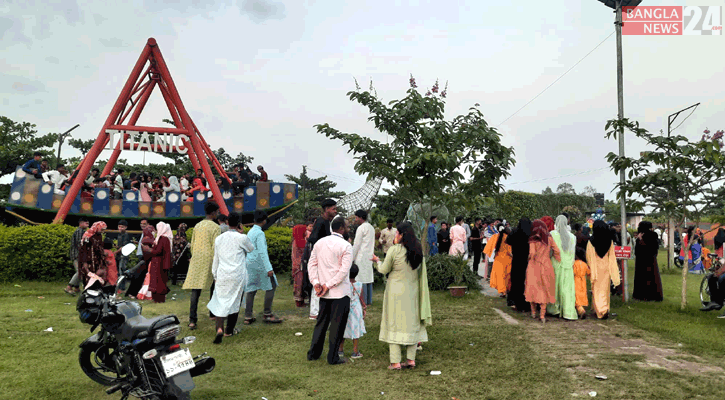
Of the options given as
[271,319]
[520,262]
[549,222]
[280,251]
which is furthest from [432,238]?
[271,319]

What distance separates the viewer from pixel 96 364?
4.61m

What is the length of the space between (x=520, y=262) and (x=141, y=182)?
526 inches

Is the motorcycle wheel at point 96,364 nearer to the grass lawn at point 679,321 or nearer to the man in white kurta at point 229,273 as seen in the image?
the man in white kurta at point 229,273

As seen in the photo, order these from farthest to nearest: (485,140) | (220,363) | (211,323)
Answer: (485,140) → (211,323) → (220,363)

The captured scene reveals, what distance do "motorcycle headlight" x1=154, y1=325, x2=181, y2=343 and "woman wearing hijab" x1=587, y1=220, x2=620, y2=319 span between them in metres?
6.78

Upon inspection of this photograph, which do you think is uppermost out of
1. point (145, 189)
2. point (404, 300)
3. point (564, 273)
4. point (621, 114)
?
point (621, 114)

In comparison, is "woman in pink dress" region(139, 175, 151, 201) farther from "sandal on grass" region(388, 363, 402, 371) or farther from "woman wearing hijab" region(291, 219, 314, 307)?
"sandal on grass" region(388, 363, 402, 371)

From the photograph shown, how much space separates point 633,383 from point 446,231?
9.37 m

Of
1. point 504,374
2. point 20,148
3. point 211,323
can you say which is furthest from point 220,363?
point 20,148

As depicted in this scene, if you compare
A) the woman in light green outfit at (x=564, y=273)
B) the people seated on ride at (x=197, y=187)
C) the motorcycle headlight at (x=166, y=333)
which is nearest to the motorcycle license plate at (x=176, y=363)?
the motorcycle headlight at (x=166, y=333)

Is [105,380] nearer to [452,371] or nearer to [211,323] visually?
[211,323]

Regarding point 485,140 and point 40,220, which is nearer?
point 485,140

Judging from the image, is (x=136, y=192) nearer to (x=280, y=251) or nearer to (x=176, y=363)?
(x=280, y=251)

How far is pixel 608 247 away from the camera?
8203 mm
